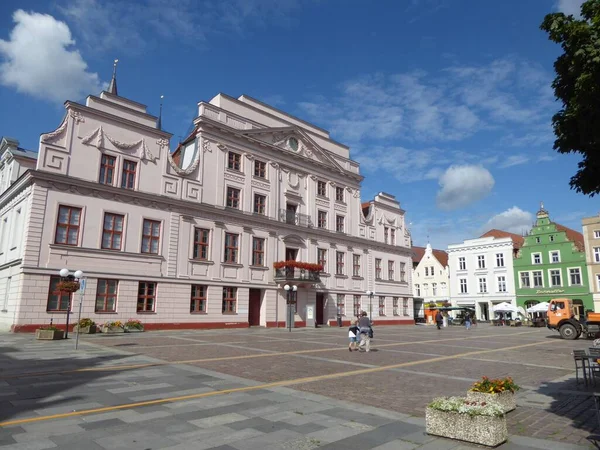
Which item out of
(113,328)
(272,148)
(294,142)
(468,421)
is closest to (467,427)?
(468,421)

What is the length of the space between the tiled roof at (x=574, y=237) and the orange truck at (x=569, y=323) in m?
25.4

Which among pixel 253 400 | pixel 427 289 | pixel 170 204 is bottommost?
pixel 253 400

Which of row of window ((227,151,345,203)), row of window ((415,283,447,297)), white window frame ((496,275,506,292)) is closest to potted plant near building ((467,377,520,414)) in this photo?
row of window ((227,151,345,203))

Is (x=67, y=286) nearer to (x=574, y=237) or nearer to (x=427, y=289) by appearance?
(x=427, y=289)

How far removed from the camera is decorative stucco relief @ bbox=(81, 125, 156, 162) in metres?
26.5

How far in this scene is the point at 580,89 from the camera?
5.38 m

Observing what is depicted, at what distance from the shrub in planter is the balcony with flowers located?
29.1 metres

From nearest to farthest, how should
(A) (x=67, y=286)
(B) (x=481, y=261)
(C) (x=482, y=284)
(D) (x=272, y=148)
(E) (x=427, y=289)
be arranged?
(A) (x=67, y=286)
(D) (x=272, y=148)
(C) (x=482, y=284)
(B) (x=481, y=261)
(E) (x=427, y=289)

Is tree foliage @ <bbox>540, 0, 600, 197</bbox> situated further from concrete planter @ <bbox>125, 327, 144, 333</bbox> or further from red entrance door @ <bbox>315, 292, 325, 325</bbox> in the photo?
red entrance door @ <bbox>315, 292, 325, 325</bbox>

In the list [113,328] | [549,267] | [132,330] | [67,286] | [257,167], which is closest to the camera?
[67,286]

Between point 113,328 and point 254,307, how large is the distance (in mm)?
12759

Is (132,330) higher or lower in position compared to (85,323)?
lower

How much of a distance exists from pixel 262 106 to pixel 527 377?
104 ft

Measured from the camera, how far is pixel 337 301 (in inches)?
1636
